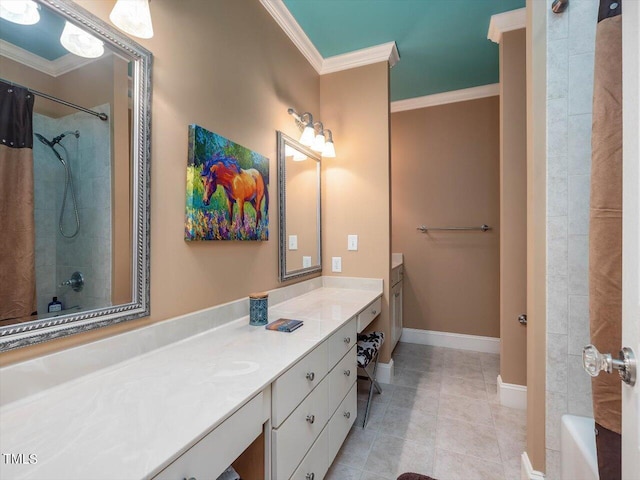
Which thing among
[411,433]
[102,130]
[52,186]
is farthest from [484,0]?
[411,433]

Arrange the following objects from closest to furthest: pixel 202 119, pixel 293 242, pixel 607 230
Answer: pixel 607 230, pixel 202 119, pixel 293 242

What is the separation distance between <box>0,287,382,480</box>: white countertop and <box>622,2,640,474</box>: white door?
0.83 meters

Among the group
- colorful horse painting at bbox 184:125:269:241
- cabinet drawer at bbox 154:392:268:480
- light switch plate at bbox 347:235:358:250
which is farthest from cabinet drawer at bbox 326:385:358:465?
light switch plate at bbox 347:235:358:250

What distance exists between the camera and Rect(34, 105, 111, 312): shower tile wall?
2.78 feet

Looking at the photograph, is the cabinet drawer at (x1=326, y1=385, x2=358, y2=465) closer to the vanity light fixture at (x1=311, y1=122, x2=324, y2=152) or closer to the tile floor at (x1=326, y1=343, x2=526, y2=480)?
the tile floor at (x1=326, y1=343, x2=526, y2=480)

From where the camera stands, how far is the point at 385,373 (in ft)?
7.85

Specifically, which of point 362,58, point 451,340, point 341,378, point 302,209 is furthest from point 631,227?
point 451,340

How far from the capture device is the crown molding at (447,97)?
9.82 feet

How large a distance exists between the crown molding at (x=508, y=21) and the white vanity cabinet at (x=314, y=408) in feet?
7.47

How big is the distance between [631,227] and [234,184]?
1.40 meters

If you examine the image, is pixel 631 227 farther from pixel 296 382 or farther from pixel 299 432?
pixel 299 432

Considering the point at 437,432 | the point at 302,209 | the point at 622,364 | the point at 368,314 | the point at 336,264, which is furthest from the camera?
the point at 336,264

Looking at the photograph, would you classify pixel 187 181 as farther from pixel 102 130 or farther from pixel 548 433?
pixel 548 433

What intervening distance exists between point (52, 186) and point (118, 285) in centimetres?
35
